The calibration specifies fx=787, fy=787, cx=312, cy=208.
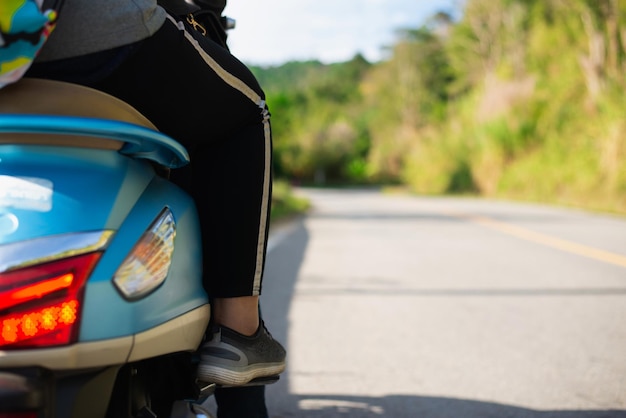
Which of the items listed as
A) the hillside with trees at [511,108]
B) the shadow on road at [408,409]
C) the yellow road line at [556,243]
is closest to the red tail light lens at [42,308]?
the shadow on road at [408,409]

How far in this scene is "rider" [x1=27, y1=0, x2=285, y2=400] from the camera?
1.38m

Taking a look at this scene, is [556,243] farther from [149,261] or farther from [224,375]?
[149,261]

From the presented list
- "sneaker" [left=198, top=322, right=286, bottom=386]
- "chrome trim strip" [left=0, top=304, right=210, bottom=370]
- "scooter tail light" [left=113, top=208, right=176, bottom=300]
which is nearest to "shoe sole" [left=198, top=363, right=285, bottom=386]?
"sneaker" [left=198, top=322, right=286, bottom=386]

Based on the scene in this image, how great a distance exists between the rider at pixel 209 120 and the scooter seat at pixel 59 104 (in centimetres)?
7

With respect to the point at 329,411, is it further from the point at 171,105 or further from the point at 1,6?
the point at 1,6

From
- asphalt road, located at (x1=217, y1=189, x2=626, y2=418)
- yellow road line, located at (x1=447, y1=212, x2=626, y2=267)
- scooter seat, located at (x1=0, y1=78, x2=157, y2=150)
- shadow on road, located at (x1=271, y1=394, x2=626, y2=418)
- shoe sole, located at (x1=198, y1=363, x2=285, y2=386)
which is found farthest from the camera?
yellow road line, located at (x1=447, y1=212, x2=626, y2=267)

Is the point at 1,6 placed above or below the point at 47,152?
above

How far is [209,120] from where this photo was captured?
158cm

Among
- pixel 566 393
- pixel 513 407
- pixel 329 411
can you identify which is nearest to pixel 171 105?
pixel 329 411

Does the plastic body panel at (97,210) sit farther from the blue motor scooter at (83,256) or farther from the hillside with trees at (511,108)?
the hillside with trees at (511,108)

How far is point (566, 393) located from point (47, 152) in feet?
8.57

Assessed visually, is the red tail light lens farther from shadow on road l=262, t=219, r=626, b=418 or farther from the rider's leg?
shadow on road l=262, t=219, r=626, b=418

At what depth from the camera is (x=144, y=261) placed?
1299 mm

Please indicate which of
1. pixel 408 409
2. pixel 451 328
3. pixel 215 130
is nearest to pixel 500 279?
pixel 451 328
